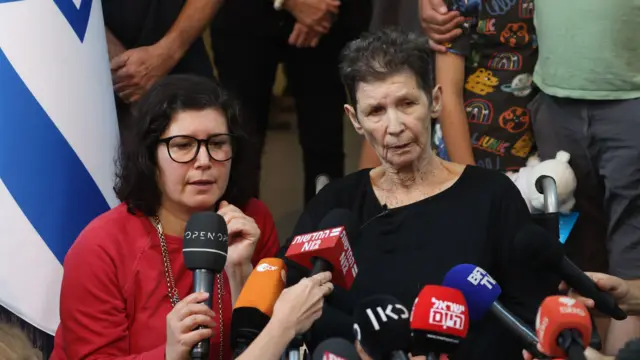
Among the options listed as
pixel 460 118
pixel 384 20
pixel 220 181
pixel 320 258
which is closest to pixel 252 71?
→ pixel 384 20

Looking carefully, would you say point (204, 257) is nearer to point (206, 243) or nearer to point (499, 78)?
point (206, 243)

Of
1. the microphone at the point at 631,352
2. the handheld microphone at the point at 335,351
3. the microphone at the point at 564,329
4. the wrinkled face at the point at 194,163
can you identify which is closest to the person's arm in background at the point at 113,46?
the wrinkled face at the point at 194,163

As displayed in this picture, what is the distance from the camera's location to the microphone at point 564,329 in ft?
4.73

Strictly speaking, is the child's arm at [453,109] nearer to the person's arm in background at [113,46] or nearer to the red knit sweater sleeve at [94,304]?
the person's arm in background at [113,46]

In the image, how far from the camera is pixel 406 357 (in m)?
1.56

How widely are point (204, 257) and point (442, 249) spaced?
0.61 m

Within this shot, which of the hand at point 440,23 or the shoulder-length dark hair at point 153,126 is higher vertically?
the hand at point 440,23

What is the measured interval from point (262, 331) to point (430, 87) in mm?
773

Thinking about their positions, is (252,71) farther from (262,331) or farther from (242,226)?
(262,331)

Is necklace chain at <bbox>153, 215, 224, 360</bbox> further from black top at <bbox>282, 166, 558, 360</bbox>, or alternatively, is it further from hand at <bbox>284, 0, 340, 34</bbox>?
hand at <bbox>284, 0, 340, 34</bbox>

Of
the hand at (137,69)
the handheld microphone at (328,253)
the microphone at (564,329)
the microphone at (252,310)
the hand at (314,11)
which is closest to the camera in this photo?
the microphone at (564,329)

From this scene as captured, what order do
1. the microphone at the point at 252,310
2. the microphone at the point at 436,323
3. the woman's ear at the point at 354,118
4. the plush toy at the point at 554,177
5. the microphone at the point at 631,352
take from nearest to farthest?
the microphone at the point at 631,352, the microphone at the point at 436,323, the microphone at the point at 252,310, the woman's ear at the point at 354,118, the plush toy at the point at 554,177

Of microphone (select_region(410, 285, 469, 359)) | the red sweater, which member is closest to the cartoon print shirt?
the red sweater

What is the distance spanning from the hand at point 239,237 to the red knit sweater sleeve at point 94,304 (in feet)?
0.78
